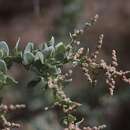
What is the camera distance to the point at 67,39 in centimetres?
324

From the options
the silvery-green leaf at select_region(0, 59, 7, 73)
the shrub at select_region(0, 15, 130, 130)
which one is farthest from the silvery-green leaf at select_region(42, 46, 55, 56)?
the silvery-green leaf at select_region(0, 59, 7, 73)

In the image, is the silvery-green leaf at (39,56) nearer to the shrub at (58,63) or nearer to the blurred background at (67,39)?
the shrub at (58,63)

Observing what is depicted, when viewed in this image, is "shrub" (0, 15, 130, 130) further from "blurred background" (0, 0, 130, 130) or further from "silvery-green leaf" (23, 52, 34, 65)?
"blurred background" (0, 0, 130, 130)

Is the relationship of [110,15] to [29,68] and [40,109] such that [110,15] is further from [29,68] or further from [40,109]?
[29,68]

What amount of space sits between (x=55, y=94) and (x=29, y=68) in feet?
0.38

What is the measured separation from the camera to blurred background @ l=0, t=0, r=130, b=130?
295cm

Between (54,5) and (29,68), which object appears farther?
(54,5)

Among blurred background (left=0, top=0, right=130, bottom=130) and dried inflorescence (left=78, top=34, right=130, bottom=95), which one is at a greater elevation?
dried inflorescence (left=78, top=34, right=130, bottom=95)

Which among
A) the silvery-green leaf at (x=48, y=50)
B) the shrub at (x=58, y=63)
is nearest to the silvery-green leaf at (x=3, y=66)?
the shrub at (x=58, y=63)

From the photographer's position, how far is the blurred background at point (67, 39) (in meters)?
2.95

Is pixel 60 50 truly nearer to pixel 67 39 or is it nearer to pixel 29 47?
pixel 29 47

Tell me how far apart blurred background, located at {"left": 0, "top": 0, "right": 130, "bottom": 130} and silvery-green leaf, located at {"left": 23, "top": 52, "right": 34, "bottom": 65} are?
0.18 meters

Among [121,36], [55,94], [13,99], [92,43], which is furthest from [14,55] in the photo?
[121,36]

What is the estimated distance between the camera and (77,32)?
5.01 feet
